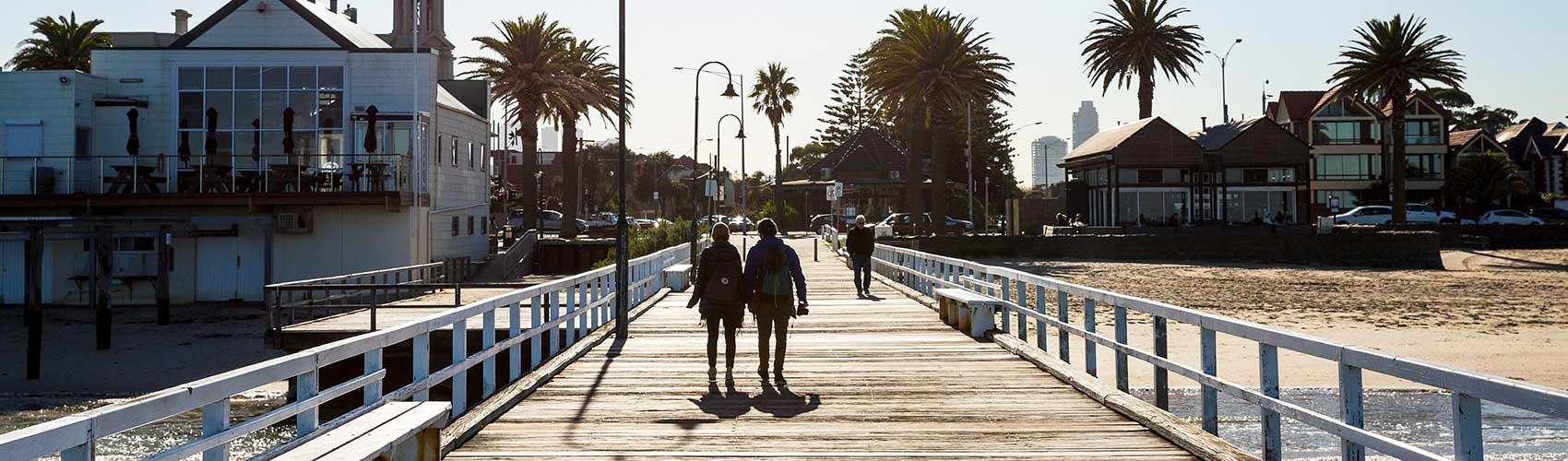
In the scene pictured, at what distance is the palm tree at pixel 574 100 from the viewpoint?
55188 millimetres

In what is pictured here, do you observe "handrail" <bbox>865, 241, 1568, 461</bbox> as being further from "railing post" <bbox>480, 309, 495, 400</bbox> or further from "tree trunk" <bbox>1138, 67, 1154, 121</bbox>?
"tree trunk" <bbox>1138, 67, 1154, 121</bbox>

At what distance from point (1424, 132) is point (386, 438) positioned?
300 ft

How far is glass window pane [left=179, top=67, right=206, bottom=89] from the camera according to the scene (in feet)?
119

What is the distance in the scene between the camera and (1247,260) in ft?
180

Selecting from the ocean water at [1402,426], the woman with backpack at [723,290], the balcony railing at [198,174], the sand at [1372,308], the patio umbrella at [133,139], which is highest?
the patio umbrella at [133,139]

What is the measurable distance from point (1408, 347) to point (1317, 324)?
13.2 feet

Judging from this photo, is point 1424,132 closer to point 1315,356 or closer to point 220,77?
point 220,77

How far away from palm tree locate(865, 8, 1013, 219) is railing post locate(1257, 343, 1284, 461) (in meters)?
47.1

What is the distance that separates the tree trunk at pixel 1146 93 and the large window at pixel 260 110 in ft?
144

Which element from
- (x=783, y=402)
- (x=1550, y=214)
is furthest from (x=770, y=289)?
(x=1550, y=214)

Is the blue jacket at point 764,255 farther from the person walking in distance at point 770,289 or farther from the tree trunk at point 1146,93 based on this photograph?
the tree trunk at point 1146,93

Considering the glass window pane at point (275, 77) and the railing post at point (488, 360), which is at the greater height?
the glass window pane at point (275, 77)

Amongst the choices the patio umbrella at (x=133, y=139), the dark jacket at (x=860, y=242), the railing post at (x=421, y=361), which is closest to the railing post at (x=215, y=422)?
the railing post at (x=421, y=361)

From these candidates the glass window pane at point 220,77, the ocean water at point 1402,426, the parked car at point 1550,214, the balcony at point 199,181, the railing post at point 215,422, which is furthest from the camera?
the parked car at point 1550,214
